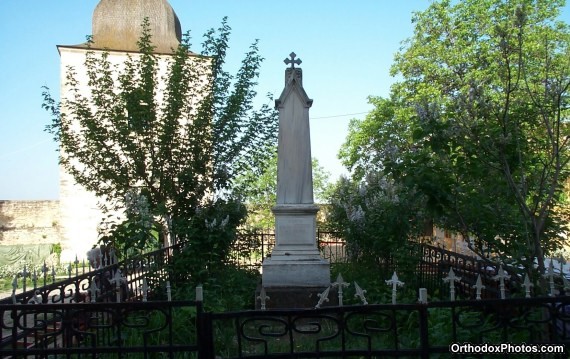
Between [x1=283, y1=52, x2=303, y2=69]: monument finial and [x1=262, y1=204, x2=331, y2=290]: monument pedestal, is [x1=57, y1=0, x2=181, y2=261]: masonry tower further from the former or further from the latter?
[x1=262, y1=204, x2=331, y2=290]: monument pedestal

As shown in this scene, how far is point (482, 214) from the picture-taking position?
542 cm

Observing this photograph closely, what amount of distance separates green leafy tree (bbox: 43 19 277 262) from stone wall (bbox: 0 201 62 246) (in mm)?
15339

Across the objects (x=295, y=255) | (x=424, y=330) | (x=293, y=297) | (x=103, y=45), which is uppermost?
(x=103, y=45)

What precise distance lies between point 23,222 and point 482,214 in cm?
2317

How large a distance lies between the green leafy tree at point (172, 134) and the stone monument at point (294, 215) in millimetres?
2041

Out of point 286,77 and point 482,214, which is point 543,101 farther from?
point 286,77

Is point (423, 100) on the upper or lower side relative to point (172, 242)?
upper

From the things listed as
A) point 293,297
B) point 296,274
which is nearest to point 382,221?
point 296,274

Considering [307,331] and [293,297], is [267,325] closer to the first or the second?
[307,331]

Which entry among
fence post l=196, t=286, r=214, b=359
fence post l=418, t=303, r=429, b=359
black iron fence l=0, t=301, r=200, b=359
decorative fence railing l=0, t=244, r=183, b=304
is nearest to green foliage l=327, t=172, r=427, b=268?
decorative fence railing l=0, t=244, r=183, b=304

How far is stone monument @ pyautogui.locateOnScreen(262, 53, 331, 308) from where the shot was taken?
6285 millimetres

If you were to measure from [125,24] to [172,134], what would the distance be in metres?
12.9

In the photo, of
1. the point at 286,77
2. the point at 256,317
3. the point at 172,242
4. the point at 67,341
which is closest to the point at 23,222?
the point at 172,242

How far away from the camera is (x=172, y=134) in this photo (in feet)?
29.1
